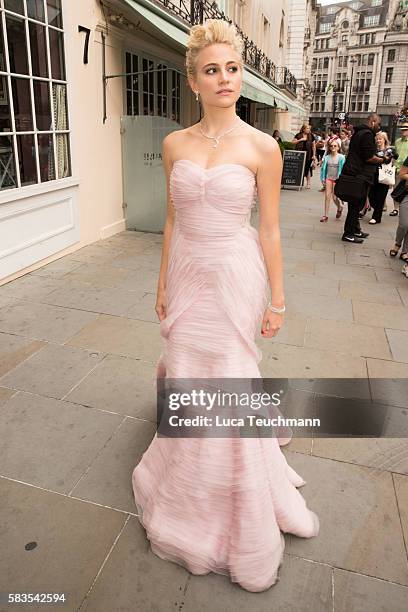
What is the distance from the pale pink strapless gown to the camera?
1929 mm

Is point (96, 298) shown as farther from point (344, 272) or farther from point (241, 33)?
point (241, 33)

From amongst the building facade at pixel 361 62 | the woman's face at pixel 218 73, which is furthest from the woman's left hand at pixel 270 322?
the building facade at pixel 361 62

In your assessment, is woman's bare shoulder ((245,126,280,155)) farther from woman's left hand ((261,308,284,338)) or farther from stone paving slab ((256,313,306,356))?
stone paving slab ((256,313,306,356))

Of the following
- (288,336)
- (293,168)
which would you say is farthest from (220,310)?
(293,168)

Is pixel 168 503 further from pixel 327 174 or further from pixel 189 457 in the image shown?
pixel 327 174

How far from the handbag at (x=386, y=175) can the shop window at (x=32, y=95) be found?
611 centimetres

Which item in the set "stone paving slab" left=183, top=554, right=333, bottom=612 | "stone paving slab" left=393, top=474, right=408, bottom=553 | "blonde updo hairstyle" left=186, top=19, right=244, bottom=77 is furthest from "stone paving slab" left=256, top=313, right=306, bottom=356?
"blonde updo hairstyle" left=186, top=19, right=244, bottom=77

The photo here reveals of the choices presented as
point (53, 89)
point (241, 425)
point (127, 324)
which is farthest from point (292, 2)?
point (241, 425)

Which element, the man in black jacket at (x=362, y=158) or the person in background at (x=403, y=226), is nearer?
the person in background at (x=403, y=226)

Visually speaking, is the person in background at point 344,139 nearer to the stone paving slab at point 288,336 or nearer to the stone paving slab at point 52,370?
the stone paving slab at point 288,336

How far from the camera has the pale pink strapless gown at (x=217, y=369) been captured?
6.33 feet

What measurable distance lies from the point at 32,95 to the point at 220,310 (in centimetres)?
503

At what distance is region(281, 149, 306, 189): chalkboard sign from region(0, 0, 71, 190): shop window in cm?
954

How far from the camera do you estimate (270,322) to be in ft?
7.15
